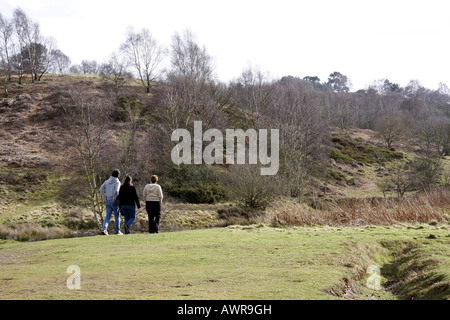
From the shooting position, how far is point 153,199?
622 inches

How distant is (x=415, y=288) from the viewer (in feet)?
25.7

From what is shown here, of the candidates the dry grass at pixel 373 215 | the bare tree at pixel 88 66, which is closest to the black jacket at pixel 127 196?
the dry grass at pixel 373 215

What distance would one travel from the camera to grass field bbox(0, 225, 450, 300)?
676 centimetres

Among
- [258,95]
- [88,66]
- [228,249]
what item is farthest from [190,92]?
[88,66]

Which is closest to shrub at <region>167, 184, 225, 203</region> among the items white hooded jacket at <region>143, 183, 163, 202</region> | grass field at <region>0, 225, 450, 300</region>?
white hooded jacket at <region>143, 183, 163, 202</region>

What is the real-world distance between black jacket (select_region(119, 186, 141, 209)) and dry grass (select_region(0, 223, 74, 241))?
14212 millimetres

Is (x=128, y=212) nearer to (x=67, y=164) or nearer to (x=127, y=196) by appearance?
(x=127, y=196)

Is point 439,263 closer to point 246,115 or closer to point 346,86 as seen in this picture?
point 246,115

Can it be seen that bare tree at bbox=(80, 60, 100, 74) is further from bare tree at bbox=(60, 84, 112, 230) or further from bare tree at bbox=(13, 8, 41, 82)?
bare tree at bbox=(60, 84, 112, 230)

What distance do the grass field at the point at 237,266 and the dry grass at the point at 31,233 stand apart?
14.5 meters

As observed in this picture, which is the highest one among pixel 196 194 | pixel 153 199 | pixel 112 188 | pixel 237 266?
pixel 112 188

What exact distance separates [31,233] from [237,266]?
23641 millimetres

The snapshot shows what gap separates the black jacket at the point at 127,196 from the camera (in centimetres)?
1597
